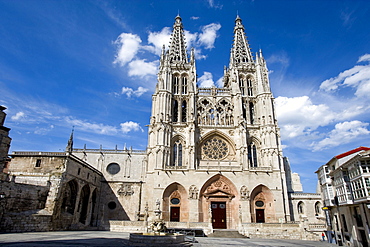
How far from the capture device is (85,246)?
10164 mm

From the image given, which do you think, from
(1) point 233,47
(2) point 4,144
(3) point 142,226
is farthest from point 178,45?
(2) point 4,144

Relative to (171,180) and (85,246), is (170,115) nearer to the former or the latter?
(171,180)

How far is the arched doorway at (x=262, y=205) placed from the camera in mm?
26438

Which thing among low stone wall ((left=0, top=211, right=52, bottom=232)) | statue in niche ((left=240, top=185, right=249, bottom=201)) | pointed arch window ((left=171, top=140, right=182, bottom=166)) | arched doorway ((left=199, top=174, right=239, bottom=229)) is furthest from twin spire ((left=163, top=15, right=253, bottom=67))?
low stone wall ((left=0, top=211, right=52, bottom=232))

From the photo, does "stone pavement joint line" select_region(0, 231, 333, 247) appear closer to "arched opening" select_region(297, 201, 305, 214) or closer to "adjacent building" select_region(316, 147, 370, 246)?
"adjacent building" select_region(316, 147, 370, 246)

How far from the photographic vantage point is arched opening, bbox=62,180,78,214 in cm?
2200

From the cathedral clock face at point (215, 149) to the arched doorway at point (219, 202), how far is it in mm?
3029

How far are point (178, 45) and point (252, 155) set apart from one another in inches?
748

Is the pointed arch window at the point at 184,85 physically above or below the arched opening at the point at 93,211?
above

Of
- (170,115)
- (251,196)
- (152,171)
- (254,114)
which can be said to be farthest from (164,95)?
(251,196)

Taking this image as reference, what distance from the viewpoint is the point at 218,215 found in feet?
87.3

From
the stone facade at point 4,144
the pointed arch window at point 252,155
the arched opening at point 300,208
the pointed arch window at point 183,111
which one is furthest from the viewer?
the pointed arch window at point 183,111

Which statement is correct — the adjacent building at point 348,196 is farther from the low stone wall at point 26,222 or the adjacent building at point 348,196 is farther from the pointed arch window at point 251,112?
the low stone wall at point 26,222

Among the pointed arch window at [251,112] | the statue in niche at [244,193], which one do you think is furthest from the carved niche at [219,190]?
the pointed arch window at [251,112]
